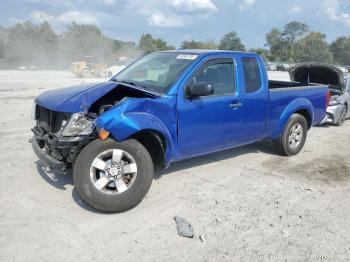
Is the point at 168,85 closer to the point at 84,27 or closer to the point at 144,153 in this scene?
the point at 144,153

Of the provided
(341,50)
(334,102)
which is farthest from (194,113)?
(341,50)

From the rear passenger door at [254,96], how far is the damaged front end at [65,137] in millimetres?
2471

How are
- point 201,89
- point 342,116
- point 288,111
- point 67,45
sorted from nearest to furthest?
point 201,89 < point 288,111 < point 342,116 < point 67,45

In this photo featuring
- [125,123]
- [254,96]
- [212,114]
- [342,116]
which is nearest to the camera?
[125,123]

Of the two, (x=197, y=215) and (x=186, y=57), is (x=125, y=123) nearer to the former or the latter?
(x=197, y=215)

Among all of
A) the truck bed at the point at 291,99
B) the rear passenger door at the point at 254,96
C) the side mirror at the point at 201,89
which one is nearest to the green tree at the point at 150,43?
the truck bed at the point at 291,99

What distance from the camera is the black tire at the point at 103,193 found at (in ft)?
13.8

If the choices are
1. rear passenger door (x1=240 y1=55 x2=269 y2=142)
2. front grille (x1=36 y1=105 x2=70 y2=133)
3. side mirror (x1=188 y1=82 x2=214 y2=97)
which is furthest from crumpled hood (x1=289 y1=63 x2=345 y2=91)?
front grille (x1=36 y1=105 x2=70 y2=133)

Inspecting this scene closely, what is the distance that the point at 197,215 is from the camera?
441cm

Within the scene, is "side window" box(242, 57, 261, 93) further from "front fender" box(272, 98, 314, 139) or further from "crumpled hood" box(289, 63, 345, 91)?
"crumpled hood" box(289, 63, 345, 91)

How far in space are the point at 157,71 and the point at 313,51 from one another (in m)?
107

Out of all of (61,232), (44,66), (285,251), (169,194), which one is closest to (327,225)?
(285,251)

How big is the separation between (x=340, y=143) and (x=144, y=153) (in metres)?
5.72

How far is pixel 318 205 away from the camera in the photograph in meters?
4.82
